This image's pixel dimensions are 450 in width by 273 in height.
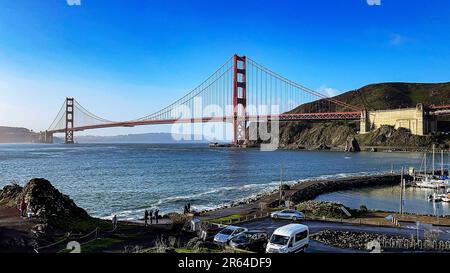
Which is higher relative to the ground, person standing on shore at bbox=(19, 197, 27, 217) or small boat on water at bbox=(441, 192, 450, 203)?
person standing on shore at bbox=(19, 197, 27, 217)

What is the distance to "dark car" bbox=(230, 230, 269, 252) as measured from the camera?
48.7ft

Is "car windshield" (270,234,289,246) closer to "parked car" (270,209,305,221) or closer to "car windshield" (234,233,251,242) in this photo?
"car windshield" (234,233,251,242)

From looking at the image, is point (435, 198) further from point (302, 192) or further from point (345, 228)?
point (345, 228)

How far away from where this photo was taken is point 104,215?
1239 inches

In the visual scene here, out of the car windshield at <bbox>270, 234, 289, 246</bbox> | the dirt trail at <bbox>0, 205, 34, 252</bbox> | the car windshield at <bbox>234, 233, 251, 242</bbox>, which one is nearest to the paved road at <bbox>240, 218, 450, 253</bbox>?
the car windshield at <bbox>234, 233, 251, 242</bbox>

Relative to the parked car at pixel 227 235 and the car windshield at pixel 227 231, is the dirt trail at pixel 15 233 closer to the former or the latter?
the parked car at pixel 227 235

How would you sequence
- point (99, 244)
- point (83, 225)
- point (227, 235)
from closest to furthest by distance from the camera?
point (99, 244), point (227, 235), point (83, 225)

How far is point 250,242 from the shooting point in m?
15.3

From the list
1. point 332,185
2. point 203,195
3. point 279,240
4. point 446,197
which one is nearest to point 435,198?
point 446,197

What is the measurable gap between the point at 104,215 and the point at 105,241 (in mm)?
17162

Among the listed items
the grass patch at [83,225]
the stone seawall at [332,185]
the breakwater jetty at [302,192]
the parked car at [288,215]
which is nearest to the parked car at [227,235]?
the grass patch at [83,225]

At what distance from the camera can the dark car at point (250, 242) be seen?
48.7 ft

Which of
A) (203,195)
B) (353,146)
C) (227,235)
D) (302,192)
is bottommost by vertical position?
(203,195)

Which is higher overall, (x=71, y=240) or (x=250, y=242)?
(x=71, y=240)
